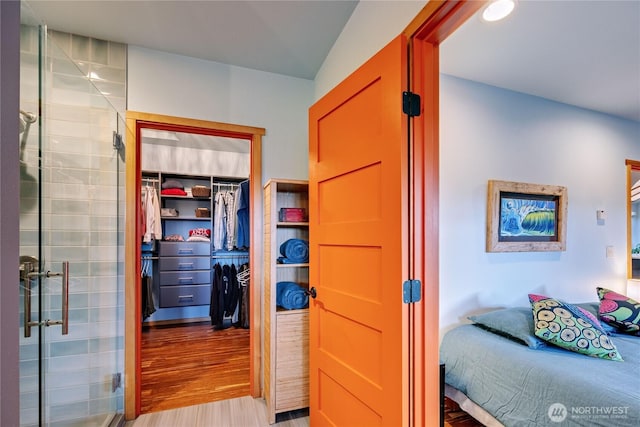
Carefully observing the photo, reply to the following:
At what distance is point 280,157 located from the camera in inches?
96.7

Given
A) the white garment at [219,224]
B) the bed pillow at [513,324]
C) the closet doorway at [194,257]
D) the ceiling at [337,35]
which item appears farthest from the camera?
the white garment at [219,224]

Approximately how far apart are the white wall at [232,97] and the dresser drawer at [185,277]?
2.33 metres

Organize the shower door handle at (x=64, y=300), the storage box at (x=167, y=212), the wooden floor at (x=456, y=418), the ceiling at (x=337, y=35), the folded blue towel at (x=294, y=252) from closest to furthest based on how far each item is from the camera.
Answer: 1. the shower door handle at (x=64, y=300)
2. the ceiling at (x=337, y=35)
3. the wooden floor at (x=456, y=418)
4. the folded blue towel at (x=294, y=252)
5. the storage box at (x=167, y=212)

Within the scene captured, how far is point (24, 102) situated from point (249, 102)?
1419mm

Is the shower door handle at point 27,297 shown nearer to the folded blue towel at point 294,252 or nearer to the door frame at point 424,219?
the folded blue towel at point 294,252

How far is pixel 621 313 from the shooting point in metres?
2.11

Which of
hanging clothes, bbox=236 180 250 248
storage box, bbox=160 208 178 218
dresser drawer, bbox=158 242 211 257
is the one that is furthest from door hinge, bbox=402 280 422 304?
storage box, bbox=160 208 178 218

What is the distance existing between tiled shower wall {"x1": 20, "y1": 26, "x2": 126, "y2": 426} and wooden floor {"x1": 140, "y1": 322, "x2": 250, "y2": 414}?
16.0 inches

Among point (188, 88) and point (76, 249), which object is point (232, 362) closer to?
point (76, 249)

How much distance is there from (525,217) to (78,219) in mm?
3302

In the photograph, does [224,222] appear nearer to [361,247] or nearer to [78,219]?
[78,219]

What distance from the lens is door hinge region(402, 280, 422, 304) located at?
1.13 metres

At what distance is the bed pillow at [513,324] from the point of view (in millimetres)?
1830

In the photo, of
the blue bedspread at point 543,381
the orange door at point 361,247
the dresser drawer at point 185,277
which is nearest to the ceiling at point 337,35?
the orange door at point 361,247
